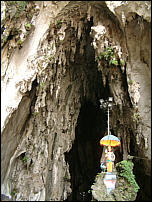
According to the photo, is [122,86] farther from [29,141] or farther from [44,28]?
[29,141]

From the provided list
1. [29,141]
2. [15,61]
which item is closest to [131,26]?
[15,61]

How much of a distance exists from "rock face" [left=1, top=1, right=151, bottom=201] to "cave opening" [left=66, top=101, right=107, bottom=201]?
4.50 m

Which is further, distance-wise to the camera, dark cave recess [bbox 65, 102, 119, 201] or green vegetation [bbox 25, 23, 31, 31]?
dark cave recess [bbox 65, 102, 119, 201]

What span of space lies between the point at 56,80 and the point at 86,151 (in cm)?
847

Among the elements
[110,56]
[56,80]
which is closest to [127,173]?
[110,56]

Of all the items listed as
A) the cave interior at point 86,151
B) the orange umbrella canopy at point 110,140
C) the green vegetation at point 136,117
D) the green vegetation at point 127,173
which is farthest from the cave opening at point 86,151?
the green vegetation at point 127,173

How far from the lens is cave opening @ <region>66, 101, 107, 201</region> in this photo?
14367mm

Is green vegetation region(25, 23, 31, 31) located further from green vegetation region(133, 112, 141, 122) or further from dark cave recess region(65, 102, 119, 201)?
dark cave recess region(65, 102, 119, 201)

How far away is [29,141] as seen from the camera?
27.7 ft

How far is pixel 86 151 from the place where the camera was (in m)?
15.2

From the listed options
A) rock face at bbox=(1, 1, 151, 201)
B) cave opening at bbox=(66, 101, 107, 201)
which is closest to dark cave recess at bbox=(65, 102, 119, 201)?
cave opening at bbox=(66, 101, 107, 201)

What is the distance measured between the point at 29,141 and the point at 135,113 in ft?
14.9

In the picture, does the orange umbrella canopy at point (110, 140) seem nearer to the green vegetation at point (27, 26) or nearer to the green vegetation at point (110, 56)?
the green vegetation at point (110, 56)

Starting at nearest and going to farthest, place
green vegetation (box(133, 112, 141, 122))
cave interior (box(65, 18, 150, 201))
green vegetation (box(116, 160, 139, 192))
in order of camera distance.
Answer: green vegetation (box(116, 160, 139, 192)) < green vegetation (box(133, 112, 141, 122)) < cave interior (box(65, 18, 150, 201))
